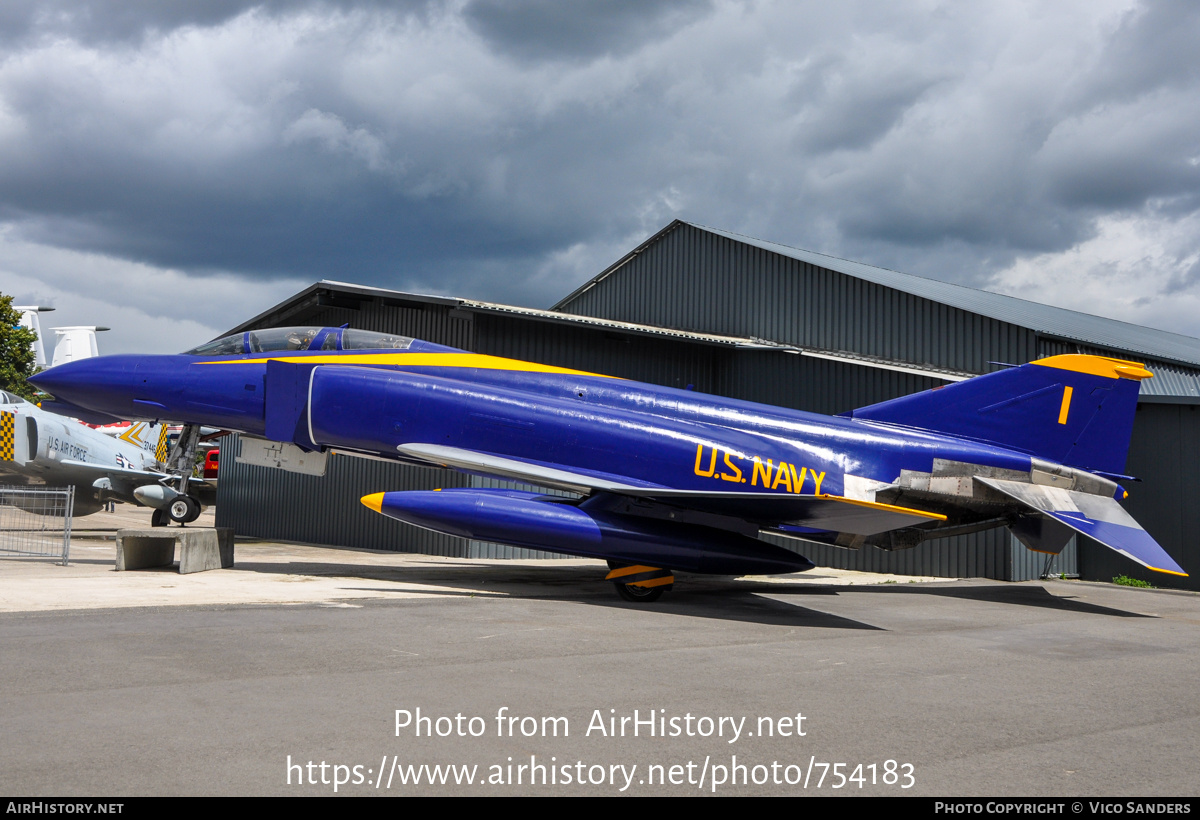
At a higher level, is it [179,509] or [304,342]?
[304,342]

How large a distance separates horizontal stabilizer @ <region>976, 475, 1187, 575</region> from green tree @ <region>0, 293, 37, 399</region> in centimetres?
4531

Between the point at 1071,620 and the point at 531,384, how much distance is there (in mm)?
8347

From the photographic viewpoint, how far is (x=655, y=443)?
12.3 metres

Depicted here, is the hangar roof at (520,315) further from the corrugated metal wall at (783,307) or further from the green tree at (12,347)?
the green tree at (12,347)

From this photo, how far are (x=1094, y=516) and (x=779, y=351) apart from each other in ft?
30.6

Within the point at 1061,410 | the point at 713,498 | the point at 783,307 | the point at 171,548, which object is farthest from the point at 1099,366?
the point at 171,548

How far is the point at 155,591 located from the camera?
11.0 meters

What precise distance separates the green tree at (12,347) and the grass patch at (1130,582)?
46097 millimetres

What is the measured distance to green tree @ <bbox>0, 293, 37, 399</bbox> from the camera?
137ft

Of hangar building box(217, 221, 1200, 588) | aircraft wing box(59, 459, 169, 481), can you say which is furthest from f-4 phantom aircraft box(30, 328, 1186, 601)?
aircraft wing box(59, 459, 169, 481)

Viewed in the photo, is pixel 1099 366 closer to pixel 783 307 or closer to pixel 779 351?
pixel 779 351

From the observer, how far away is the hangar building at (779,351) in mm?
17219

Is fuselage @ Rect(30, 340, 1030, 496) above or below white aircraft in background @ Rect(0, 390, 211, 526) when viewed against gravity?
above

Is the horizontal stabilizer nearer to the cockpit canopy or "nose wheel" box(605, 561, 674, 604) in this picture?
"nose wheel" box(605, 561, 674, 604)
